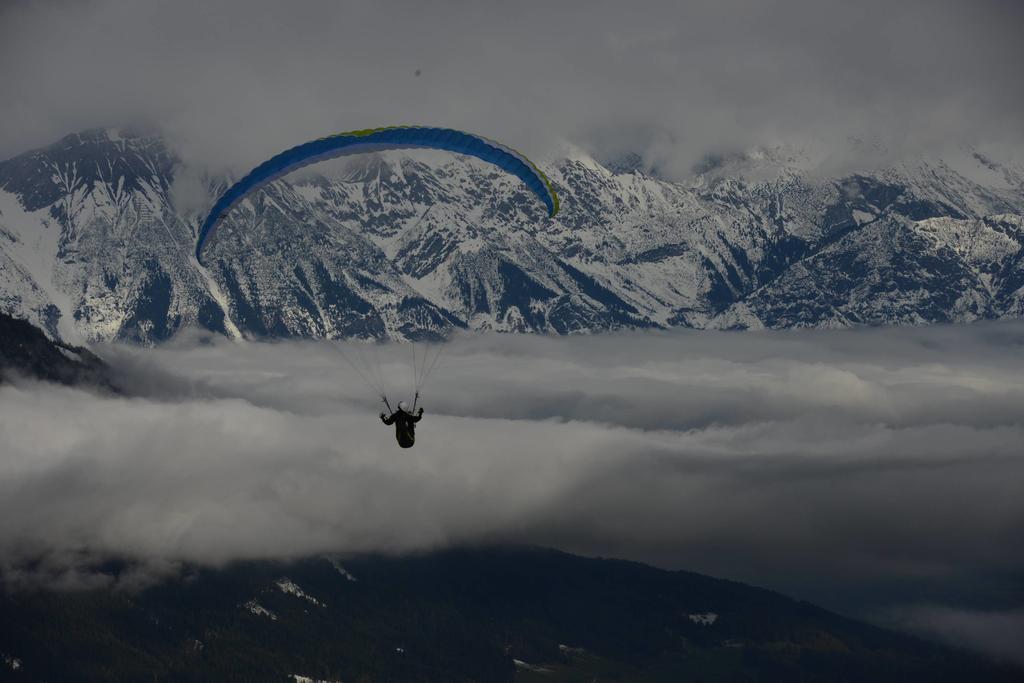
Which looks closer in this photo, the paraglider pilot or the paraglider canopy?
the paraglider pilot

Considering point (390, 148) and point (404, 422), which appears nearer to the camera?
point (404, 422)

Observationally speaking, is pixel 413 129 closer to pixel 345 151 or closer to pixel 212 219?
pixel 345 151

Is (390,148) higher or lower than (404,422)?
higher

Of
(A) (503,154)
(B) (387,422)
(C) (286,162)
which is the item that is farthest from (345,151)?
(B) (387,422)

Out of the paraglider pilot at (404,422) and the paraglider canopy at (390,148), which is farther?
the paraglider canopy at (390,148)

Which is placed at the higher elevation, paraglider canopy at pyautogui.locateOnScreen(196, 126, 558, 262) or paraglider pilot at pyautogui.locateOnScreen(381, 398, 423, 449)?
paraglider canopy at pyautogui.locateOnScreen(196, 126, 558, 262)

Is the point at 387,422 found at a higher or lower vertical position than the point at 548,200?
lower

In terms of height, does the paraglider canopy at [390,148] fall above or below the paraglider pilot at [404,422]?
above

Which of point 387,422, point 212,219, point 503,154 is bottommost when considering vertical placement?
point 387,422
